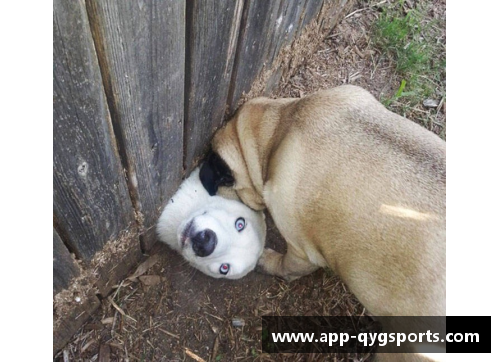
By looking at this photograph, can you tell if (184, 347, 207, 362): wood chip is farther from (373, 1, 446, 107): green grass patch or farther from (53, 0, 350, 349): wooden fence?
(373, 1, 446, 107): green grass patch

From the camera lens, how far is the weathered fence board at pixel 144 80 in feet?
4.44

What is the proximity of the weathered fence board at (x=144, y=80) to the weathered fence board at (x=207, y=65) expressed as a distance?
81mm

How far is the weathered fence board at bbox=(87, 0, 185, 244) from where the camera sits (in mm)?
1353

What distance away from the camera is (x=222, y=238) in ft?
8.43

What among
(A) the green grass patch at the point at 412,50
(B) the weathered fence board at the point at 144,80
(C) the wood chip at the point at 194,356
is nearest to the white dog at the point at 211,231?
(B) the weathered fence board at the point at 144,80

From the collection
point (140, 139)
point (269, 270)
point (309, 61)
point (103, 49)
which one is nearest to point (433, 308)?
point (269, 270)

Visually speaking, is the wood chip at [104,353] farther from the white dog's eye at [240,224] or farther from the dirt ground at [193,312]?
the white dog's eye at [240,224]

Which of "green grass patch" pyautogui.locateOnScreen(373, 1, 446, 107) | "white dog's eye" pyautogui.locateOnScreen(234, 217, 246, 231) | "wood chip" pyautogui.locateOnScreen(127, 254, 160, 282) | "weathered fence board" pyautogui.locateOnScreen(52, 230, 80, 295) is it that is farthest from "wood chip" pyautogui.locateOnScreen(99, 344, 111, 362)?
"green grass patch" pyautogui.locateOnScreen(373, 1, 446, 107)

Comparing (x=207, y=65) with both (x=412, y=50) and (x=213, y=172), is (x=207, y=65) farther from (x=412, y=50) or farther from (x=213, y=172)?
(x=412, y=50)

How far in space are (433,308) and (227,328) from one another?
123 cm

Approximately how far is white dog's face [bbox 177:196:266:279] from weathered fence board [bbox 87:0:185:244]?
341mm

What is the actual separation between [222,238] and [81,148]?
1199mm

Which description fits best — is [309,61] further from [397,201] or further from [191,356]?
[191,356]

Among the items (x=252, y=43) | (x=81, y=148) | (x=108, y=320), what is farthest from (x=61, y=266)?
(x=252, y=43)
